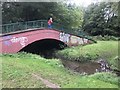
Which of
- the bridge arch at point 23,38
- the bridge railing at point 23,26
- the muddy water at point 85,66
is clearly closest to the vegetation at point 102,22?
the bridge railing at point 23,26

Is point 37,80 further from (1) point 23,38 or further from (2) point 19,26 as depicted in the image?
(2) point 19,26

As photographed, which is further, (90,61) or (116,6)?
(90,61)

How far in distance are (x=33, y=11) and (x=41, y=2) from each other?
104 inches

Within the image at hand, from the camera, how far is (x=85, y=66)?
2859cm

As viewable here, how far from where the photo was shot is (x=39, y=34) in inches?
1300

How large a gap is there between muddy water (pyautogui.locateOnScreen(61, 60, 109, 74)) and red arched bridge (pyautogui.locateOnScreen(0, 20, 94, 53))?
4.53 m

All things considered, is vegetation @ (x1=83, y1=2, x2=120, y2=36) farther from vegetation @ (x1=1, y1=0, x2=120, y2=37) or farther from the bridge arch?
the bridge arch

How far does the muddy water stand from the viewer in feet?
86.6

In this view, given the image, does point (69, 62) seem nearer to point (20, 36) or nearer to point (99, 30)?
point (20, 36)

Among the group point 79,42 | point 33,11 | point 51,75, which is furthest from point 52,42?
point 51,75

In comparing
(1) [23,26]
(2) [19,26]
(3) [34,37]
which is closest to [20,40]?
(2) [19,26]

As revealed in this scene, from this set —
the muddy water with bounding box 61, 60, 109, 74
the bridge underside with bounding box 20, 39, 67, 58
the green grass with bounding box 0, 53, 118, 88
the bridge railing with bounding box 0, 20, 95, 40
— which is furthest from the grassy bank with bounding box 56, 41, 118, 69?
the green grass with bounding box 0, 53, 118, 88

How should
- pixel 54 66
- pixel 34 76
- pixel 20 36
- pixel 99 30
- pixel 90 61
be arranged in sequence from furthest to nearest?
pixel 99 30, pixel 90 61, pixel 20 36, pixel 54 66, pixel 34 76

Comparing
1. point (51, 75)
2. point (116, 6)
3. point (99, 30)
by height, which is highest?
point (116, 6)
